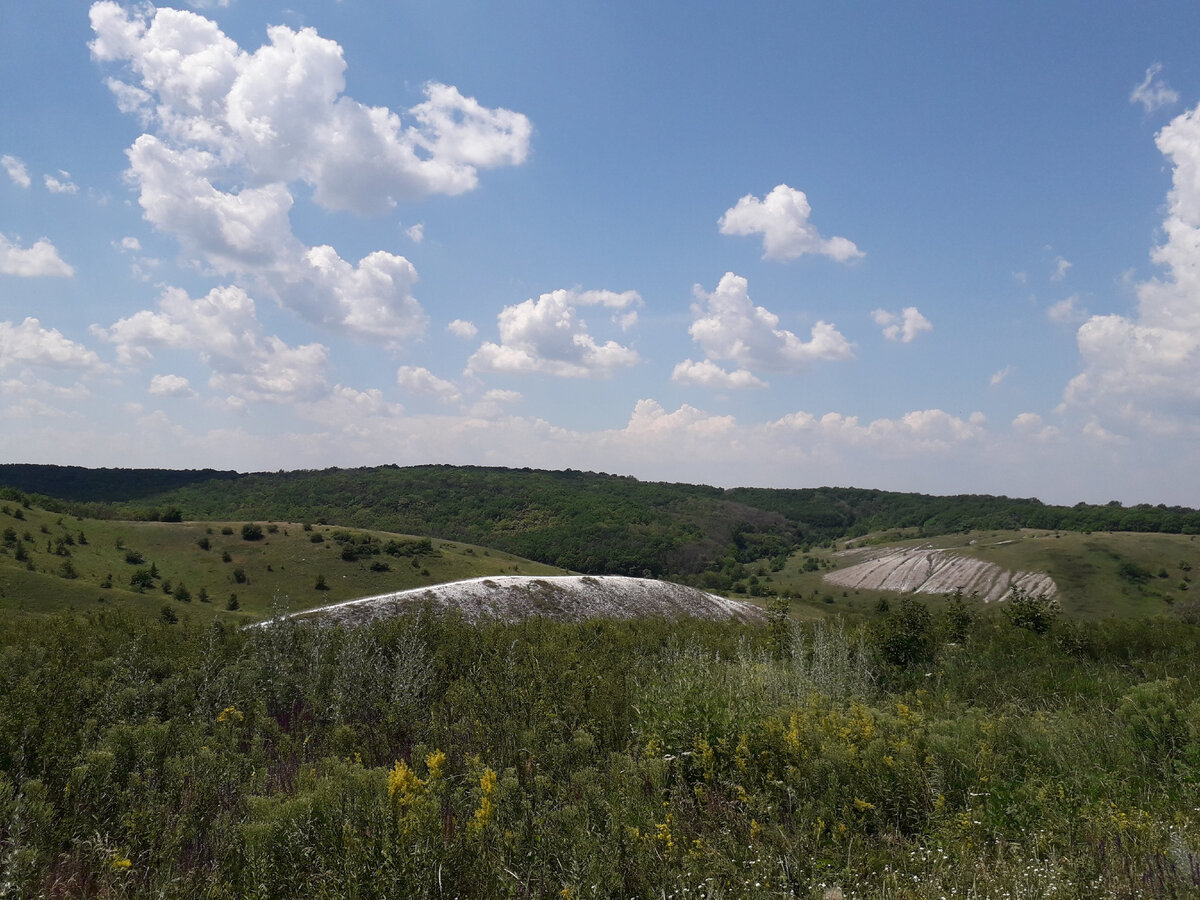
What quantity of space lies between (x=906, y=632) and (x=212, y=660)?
1580cm

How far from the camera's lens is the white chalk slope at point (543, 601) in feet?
71.5

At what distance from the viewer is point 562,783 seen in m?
5.34

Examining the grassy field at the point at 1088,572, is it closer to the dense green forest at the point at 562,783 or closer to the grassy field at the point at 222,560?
the grassy field at the point at 222,560

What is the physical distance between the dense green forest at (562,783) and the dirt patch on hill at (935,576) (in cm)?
11147

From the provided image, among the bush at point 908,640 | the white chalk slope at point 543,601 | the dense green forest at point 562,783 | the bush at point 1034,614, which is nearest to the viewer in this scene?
the dense green forest at point 562,783

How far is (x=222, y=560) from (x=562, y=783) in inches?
3377

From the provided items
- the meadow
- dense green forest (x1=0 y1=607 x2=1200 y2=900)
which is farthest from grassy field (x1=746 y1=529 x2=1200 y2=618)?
dense green forest (x1=0 y1=607 x2=1200 y2=900)

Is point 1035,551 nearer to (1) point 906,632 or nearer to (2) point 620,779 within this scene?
(1) point 906,632

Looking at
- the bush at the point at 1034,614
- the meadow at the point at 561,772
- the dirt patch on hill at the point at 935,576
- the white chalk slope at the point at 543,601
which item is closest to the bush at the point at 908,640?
the meadow at the point at 561,772

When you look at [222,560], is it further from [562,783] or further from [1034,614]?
[562,783]

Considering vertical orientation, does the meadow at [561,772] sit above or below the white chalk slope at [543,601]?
above

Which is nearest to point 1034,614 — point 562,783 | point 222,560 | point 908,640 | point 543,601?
point 908,640

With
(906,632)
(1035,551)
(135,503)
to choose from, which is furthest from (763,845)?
(135,503)

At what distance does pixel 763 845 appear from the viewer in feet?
14.9
